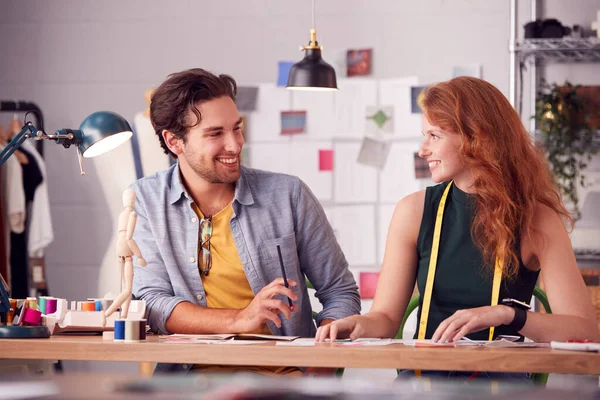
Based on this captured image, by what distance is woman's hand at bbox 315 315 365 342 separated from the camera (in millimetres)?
1638

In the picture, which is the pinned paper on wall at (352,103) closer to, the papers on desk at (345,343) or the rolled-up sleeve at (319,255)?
the rolled-up sleeve at (319,255)

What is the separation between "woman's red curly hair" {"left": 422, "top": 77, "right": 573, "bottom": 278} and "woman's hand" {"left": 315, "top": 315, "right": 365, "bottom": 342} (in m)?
0.40

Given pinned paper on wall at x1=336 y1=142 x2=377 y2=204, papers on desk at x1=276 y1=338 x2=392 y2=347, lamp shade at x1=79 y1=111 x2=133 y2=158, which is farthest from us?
pinned paper on wall at x1=336 y1=142 x2=377 y2=204

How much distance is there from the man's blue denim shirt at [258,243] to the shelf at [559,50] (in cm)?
211

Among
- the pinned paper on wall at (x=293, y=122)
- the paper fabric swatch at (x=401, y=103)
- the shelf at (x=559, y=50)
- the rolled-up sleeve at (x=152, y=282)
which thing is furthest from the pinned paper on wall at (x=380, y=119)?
the rolled-up sleeve at (x=152, y=282)

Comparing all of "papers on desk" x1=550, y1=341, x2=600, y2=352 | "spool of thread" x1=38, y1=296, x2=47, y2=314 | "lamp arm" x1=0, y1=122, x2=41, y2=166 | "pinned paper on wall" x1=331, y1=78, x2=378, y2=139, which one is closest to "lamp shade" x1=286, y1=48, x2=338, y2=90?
"pinned paper on wall" x1=331, y1=78, x2=378, y2=139

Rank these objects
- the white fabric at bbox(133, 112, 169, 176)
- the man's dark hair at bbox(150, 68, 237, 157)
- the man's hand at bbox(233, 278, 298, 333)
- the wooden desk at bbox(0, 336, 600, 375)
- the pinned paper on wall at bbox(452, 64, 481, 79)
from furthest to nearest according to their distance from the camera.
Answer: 1. the white fabric at bbox(133, 112, 169, 176)
2. the pinned paper on wall at bbox(452, 64, 481, 79)
3. the man's dark hair at bbox(150, 68, 237, 157)
4. the man's hand at bbox(233, 278, 298, 333)
5. the wooden desk at bbox(0, 336, 600, 375)

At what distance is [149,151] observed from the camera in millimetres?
4527

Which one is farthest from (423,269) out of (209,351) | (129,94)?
(129,94)

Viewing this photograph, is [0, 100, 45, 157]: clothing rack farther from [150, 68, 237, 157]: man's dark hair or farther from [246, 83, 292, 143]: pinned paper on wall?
[150, 68, 237, 157]: man's dark hair

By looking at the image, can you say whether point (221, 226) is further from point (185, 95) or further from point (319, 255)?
point (185, 95)

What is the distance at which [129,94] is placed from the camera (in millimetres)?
4633

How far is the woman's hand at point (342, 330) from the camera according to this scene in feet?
5.37

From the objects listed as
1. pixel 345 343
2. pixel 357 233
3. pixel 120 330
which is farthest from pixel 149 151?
pixel 345 343
